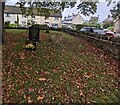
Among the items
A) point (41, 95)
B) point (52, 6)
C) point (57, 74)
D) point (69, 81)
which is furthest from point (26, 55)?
point (52, 6)

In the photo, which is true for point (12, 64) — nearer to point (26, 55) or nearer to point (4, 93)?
point (26, 55)

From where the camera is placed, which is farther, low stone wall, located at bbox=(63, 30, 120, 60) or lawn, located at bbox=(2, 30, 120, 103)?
low stone wall, located at bbox=(63, 30, 120, 60)

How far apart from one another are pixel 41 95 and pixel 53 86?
2.13 feet

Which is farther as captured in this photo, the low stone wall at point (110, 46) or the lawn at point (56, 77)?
the low stone wall at point (110, 46)

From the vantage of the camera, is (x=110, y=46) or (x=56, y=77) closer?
(x=56, y=77)

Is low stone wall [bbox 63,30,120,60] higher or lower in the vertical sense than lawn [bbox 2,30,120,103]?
higher

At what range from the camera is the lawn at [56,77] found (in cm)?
603

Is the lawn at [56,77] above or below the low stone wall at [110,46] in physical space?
below

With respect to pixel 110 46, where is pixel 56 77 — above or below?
below

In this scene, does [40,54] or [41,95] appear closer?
[41,95]

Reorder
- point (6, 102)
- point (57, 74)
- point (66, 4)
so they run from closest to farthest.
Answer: point (6, 102), point (57, 74), point (66, 4)

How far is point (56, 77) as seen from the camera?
7.24m

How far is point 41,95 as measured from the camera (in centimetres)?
601

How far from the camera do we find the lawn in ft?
19.8
